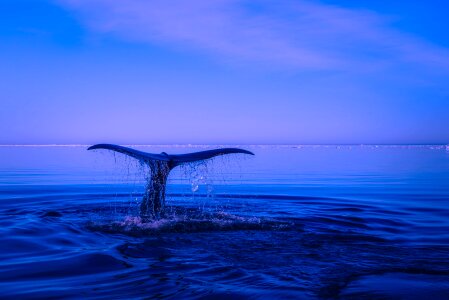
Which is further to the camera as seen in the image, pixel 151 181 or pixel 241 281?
pixel 151 181

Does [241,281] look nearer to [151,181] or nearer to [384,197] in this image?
[151,181]

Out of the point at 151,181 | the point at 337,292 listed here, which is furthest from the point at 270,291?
the point at 151,181

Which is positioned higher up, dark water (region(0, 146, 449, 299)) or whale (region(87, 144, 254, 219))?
whale (region(87, 144, 254, 219))

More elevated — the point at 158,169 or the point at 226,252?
the point at 158,169

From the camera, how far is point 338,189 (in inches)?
750

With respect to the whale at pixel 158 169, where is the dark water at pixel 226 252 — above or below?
below

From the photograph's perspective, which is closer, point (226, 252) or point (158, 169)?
point (226, 252)

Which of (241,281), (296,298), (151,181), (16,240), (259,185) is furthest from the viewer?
(259,185)

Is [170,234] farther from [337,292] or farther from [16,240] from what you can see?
[337,292]

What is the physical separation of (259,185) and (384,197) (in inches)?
250

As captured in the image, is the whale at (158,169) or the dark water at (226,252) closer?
the dark water at (226,252)

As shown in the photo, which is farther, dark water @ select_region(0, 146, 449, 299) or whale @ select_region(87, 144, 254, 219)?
whale @ select_region(87, 144, 254, 219)

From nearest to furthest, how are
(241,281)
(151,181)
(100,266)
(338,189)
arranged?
1. (241,281)
2. (100,266)
3. (151,181)
4. (338,189)

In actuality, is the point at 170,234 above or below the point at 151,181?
below
